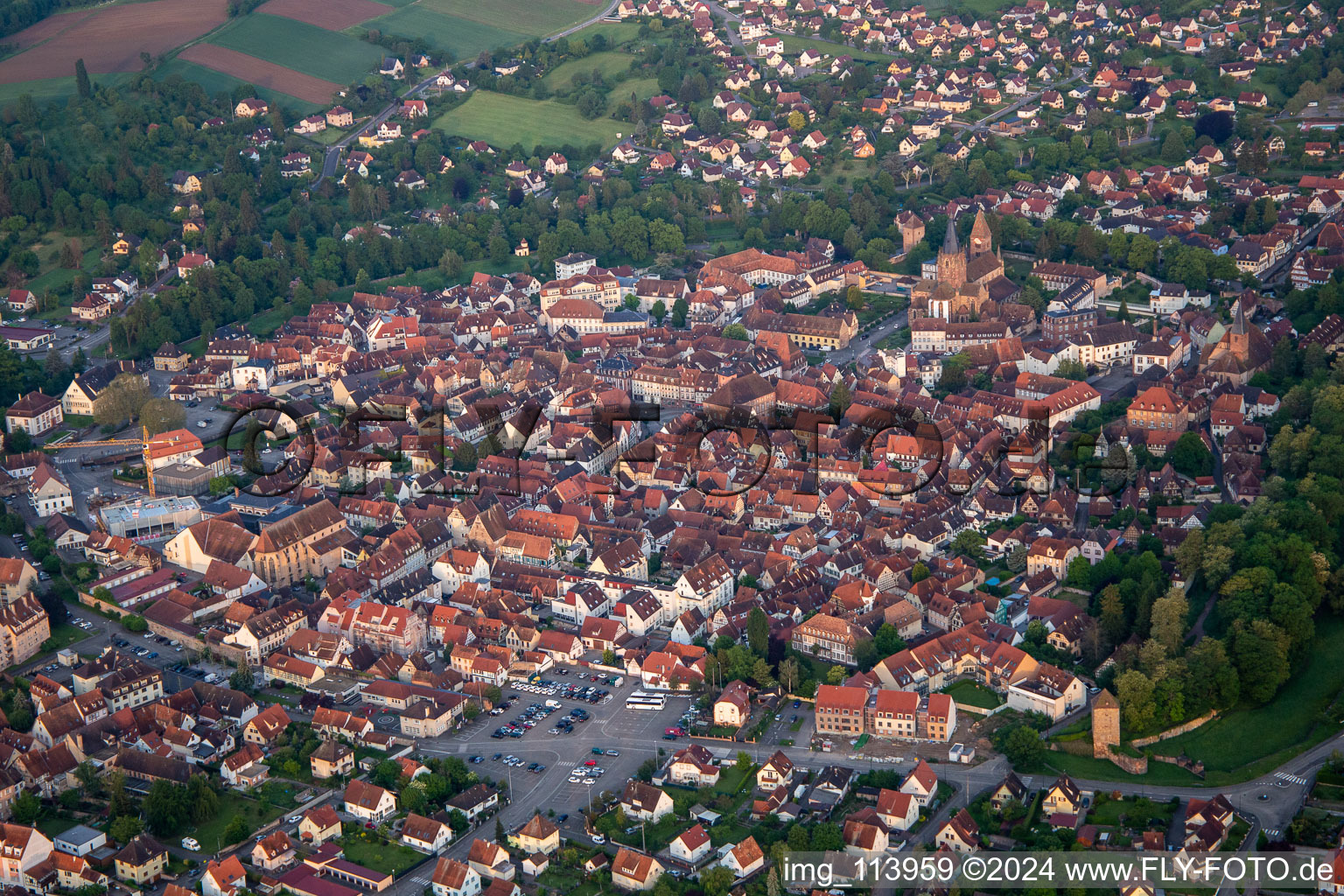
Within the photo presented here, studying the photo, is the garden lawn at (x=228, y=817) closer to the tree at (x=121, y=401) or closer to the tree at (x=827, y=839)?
the tree at (x=827, y=839)

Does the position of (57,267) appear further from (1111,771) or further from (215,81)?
(1111,771)

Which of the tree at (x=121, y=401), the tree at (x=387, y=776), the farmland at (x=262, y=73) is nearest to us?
the tree at (x=387, y=776)

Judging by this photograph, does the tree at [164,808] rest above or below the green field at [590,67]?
above

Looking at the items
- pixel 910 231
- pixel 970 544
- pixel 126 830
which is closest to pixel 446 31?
pixel 910 231

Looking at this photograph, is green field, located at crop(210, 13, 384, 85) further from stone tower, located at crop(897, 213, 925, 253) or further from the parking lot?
Answer: the parking lot

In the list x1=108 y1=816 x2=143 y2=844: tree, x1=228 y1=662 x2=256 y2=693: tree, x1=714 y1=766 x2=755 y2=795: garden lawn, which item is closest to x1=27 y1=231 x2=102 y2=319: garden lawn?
x1=228 y1=662 x2=256 y2=693: tree

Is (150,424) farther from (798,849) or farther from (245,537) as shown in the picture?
(798,849)

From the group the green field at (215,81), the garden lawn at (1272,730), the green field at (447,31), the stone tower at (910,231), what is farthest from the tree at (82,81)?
the garden lawn at (1272,730)
